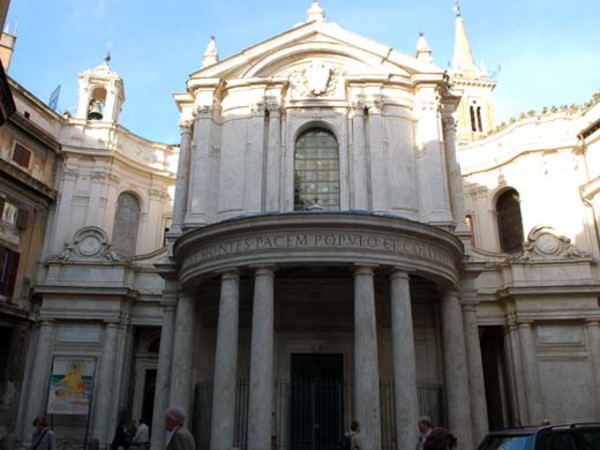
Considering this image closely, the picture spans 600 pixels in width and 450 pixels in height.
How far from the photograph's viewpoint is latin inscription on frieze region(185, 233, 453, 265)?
15.8 m

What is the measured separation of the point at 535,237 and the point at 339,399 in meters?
12.0

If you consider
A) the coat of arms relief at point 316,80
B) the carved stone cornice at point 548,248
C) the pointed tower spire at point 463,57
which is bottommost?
the carved stone cornice at point 548,248

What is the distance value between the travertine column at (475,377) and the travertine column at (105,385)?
12.9m

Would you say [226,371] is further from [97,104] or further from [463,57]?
[463,57]

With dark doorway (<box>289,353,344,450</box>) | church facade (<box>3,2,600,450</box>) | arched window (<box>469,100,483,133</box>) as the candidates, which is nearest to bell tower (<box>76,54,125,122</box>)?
church facade (<box>3,2,600,450</box>)

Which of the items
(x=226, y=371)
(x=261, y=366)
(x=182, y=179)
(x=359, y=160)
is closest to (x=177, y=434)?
(x=261, y=366)

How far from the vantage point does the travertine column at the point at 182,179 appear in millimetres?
21078

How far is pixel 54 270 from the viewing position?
24.3m

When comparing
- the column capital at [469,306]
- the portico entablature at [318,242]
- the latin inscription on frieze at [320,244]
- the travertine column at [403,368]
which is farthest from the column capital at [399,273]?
the column capital at [469,306]

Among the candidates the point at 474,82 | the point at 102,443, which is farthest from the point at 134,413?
the point at 474,82

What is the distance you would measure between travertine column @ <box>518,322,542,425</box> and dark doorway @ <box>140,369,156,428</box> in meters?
14.4

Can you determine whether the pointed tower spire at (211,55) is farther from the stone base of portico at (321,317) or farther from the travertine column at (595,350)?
the travertine column at (595,350)

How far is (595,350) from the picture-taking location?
21.9 metres

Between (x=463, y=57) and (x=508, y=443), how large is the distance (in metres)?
48.3
